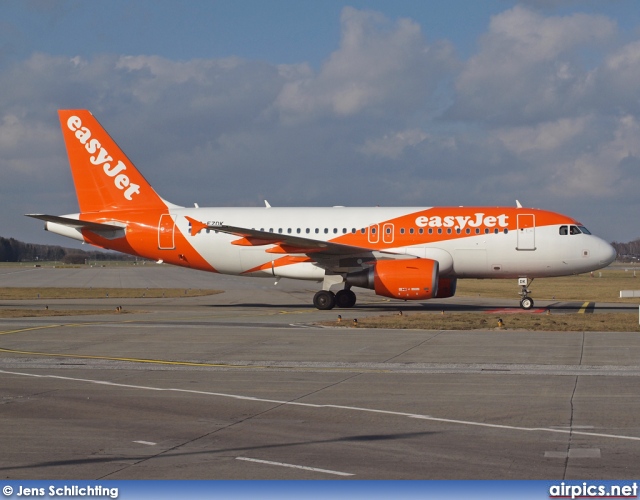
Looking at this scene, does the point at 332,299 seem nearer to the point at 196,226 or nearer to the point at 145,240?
the point at 196,226

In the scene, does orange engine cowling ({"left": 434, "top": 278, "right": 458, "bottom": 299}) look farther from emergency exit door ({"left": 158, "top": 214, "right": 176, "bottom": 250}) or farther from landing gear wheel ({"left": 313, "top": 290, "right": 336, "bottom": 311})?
emergency exit door ({"left": 158, "top": 214, "right": 176, "bottom": 250})

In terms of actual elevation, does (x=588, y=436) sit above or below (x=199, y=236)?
below

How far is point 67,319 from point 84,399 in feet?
55.5

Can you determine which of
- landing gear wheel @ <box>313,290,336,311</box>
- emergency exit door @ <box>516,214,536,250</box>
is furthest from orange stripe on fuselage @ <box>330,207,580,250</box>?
landing gear wheel @ <box>313,290,336,311</box>

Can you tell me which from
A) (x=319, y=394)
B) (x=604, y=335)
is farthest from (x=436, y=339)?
(x=319, y=394)

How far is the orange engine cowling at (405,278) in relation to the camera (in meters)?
32.9

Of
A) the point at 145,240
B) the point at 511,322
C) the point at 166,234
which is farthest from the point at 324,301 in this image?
the point at 511,322

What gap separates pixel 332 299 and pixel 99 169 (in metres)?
12.6

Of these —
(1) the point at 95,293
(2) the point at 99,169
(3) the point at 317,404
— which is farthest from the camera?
(1) the point at 95,293

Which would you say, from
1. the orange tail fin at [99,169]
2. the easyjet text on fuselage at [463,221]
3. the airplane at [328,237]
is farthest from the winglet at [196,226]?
the easyjet text on fuselage at [463,221]

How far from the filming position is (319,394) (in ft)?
46.3

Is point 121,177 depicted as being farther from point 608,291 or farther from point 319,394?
point 608,291

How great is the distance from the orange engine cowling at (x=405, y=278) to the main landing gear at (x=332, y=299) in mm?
2763

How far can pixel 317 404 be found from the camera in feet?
43.0
